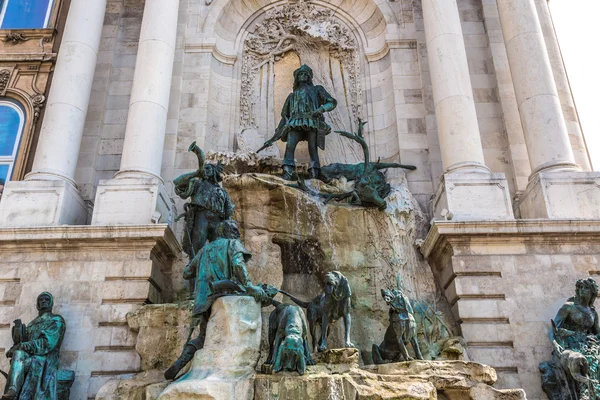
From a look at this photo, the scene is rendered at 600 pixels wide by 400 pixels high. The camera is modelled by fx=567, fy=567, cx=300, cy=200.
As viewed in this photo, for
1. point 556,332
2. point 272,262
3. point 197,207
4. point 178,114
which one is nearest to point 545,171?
point 556,332

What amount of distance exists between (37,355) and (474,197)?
7468mm

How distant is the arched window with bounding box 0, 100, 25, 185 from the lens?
13.1 m

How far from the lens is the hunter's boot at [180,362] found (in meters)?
6.82

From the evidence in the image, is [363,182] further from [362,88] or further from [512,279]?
[362,88]

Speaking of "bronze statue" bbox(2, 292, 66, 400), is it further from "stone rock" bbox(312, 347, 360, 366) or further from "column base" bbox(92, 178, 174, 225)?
"stone rock" bbox(312, 347, 360, 366)

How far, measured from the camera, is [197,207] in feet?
30.8

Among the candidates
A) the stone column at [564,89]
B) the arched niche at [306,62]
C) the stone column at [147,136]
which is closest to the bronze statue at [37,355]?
the stone column at [147,136]

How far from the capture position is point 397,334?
773 cm

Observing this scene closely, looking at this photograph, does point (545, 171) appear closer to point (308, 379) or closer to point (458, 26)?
point (458, 26)

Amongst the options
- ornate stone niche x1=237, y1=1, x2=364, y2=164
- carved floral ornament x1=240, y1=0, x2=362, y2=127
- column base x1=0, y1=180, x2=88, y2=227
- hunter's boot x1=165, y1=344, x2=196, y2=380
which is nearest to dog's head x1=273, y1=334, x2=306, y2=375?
hunter's boot x1=165, y1=344, x2=196, y2=380

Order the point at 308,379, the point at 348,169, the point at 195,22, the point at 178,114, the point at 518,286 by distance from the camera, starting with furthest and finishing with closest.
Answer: the point at 195,22 → the point at 178,114 → the point at 348,169 → the point at 518,286 → the point at 308,379

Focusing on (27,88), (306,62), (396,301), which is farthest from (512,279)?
(27,88)

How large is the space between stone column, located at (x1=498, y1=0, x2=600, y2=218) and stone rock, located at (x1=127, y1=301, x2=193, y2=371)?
20.6 feet

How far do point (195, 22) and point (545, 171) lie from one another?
9.00m
